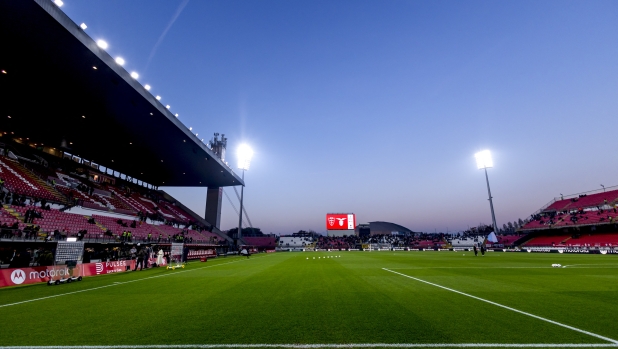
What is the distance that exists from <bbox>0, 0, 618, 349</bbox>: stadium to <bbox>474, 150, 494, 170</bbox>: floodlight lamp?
47.0 feet

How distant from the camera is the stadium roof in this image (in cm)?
1470

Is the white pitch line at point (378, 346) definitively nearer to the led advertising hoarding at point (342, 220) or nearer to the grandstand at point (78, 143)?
the grandstand at point (78, 143)

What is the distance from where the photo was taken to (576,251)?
36.5m

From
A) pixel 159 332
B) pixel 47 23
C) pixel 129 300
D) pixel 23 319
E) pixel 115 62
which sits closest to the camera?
pixel 159 332

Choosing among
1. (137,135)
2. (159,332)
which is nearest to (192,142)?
(137,135)

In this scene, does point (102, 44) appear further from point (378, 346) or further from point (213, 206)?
point (213, 206)

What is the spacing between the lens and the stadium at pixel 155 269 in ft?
16.0

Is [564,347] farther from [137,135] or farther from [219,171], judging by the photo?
[219,171]

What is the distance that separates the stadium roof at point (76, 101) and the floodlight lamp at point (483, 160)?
43.6 meters

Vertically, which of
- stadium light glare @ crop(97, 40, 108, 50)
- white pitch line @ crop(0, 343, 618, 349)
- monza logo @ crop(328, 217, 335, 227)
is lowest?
white pitch line @ crop(0, 343, 618, 349)

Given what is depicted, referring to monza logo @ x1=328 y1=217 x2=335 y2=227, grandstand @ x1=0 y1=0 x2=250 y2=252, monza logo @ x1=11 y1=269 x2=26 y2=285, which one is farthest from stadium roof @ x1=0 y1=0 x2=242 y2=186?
monza logo @ x1=328 y1=217 x2=335 y2=227

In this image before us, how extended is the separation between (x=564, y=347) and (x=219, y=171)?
1754 inches

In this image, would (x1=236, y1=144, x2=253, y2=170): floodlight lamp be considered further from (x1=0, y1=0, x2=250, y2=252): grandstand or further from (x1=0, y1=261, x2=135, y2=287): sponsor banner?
(x1=0, y1=261, x2=135, y2=287): sponsor banner

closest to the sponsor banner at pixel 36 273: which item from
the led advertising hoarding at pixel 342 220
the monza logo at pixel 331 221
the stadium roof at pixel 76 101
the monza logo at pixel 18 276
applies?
the monza logo at pixel 18 276
